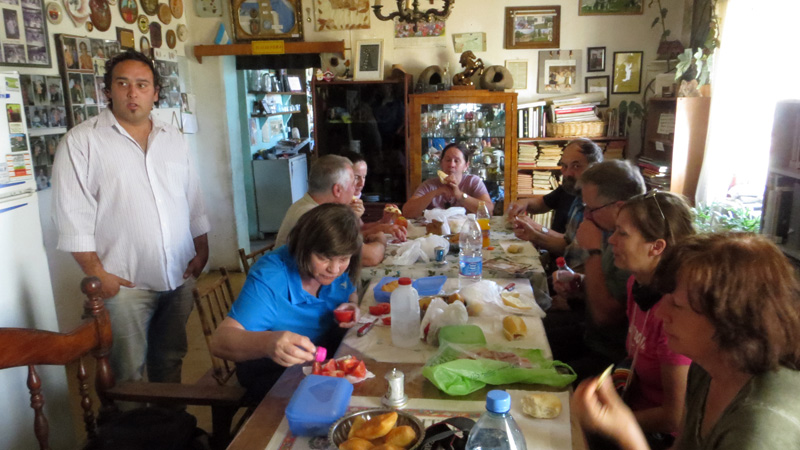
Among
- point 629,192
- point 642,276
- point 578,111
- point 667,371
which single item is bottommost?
point 667,371

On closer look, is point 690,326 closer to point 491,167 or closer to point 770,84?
point 770,84

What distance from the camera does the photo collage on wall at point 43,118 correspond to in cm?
293

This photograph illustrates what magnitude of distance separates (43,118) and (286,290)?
2.18 meters

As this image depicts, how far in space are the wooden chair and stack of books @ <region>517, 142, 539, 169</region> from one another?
3.51m

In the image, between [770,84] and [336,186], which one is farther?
[770,84]

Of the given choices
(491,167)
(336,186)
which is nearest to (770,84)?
(491,167)

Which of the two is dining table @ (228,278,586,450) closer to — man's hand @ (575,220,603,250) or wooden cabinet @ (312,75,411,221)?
man's hand @ (575,220,603,250)

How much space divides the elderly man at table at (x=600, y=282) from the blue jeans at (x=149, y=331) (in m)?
1.64

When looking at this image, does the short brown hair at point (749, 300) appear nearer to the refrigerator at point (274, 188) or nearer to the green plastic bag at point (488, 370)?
the green plastic bag at point (488, 370)

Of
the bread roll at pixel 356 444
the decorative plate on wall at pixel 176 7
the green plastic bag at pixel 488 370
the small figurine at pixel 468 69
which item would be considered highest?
the decorative plate on wall at pixel 176 7

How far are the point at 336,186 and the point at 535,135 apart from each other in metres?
2.40

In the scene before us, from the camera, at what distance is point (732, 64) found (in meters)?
3.35

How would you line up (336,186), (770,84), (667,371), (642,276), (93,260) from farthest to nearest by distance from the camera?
(770,84), (336,186), (93,260), (642,276), (667,371)

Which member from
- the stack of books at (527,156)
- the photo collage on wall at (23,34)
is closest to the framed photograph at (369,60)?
the stack of books at (527,156)
